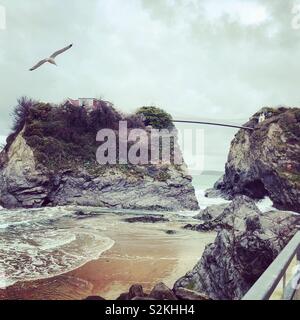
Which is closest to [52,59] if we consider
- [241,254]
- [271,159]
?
[241,254]

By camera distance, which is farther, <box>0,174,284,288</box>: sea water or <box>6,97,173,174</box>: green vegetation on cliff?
<box>6,97,173,174</box>: green vegetation on cliff

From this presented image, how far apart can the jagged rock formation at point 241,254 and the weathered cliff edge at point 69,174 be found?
55.4 feet

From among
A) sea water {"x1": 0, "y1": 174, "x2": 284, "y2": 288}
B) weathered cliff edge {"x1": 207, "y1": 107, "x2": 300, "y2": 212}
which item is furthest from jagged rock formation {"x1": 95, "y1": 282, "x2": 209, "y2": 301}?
weathered cliff edge {"x1": 207, "y1": 107, "x2": 300, "y2": 212}

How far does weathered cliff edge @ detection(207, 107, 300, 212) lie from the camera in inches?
946

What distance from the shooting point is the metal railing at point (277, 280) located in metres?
1.52

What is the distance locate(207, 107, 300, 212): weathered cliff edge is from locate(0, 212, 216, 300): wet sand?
13303 millimetres

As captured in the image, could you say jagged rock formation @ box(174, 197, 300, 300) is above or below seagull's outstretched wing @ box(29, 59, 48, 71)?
below

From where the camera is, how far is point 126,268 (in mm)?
7641

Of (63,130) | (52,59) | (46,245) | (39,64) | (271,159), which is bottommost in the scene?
(46,245)

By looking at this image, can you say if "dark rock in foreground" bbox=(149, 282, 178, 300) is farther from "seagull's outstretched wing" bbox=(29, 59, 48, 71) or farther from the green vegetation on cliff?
the green vegetation on cliff

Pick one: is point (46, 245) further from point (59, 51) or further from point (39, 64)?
point (59, 51)

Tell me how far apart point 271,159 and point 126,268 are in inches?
804

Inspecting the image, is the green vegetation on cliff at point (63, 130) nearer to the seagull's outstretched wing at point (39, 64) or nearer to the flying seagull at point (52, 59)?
the flying seagull at point (52, 59)

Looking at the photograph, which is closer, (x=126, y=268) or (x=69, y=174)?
(x=126, y=268)
